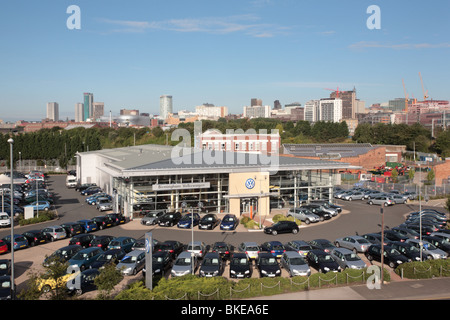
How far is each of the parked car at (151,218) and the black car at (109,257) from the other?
771 cm

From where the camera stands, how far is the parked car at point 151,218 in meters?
26.3

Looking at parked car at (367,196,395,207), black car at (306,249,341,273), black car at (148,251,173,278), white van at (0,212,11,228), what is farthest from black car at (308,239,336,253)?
white van at (0,212,11,228)

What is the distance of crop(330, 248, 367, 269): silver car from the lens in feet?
55.5

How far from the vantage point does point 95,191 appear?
40469 millimetres

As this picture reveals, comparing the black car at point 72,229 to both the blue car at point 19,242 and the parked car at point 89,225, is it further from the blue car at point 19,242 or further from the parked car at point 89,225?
the blue car at point 19,242

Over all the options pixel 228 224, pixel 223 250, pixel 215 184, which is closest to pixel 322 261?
pixel 223 250

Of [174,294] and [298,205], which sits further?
[298,205]

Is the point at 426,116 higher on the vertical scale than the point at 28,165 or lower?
higher

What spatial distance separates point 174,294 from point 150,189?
1572 cm

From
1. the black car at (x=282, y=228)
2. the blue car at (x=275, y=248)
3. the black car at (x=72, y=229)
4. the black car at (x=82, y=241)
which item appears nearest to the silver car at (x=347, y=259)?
the blue car at (x=275, y=248)

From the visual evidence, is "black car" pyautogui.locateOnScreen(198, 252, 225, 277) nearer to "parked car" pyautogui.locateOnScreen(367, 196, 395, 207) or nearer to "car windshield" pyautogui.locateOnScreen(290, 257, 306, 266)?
"car windshield" pyautogui.locateOnScreen(290, 257, 306, 266)
